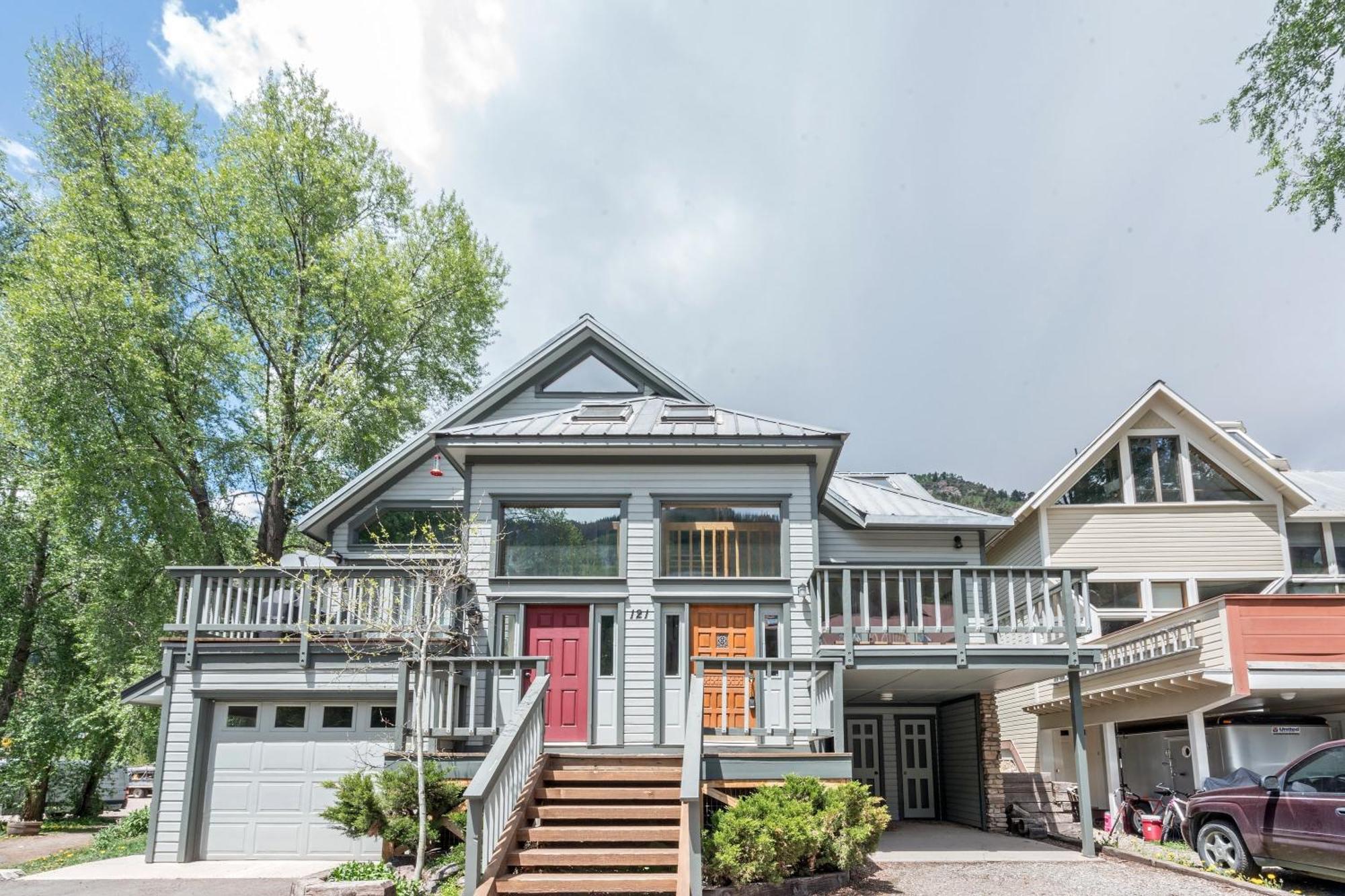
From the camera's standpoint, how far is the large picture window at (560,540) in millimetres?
12195

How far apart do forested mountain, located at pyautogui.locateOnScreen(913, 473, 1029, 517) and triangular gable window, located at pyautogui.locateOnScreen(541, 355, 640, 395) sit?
26.6 metres

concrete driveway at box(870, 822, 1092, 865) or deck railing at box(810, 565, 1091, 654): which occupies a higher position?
deck railing at box(810, 565, 1091, 654)

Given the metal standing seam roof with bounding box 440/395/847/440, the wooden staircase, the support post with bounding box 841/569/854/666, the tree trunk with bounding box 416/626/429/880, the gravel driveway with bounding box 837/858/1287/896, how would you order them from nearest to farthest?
the wooden staircase → the tree trunk with bounding box 416/626/429/880 → the gravel driveway with bounding box 837/858/1287/896 → the support post with bounding box 841/569/854/666 → the metal standing seam roof with bounding box 440/395/847/440

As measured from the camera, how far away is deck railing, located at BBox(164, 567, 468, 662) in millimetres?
10859

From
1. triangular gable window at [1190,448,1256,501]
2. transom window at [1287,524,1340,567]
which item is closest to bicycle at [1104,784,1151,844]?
triangular gable window at [1190,448,1256,501]

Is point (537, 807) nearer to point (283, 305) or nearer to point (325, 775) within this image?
point (325, 775)

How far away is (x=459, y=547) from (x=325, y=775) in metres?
3.63

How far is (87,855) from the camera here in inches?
487

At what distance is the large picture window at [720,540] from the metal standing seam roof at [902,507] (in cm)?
221

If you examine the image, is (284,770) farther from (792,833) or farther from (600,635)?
(792,833)

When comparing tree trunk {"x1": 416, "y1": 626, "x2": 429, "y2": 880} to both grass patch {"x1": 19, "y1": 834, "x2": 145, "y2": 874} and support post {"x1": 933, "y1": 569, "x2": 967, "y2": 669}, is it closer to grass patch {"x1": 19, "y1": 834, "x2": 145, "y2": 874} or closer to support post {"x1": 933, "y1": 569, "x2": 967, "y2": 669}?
support post {"x1": 933, "y1": 569, "x2": 967, "y2": 669}

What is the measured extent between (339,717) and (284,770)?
1017 millimetres

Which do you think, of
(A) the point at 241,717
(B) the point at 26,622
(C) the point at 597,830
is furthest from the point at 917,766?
(B) the point at 26,622

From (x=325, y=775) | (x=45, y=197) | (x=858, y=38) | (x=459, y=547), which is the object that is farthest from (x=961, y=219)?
(x=45, y=197)
